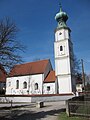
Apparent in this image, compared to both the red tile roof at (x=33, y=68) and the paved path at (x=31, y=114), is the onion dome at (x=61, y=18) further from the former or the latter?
the paved path at (x=31, y=114)

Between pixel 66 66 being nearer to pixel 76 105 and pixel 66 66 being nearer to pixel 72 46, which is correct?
pixel 72 46

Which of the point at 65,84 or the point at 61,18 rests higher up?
the point at 61,18

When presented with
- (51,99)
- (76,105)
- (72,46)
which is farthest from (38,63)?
(76,105)

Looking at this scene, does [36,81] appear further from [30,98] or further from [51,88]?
[30,98]

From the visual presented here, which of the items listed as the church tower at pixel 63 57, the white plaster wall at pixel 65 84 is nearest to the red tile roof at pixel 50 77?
the church tower at pixel 63 57

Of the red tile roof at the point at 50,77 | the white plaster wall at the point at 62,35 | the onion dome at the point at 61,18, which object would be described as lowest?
the red tile roof at the point at 50,77

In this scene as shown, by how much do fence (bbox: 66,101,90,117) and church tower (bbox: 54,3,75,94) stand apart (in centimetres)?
2418

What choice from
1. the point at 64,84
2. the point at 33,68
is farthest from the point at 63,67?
the point at 33,68

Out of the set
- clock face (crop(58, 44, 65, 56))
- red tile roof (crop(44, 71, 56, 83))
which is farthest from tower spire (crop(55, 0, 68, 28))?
red tile roof (crop(44, 71, 56, 83))

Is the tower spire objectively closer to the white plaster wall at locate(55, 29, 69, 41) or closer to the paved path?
the white plaster wall at locate(55, 29, 69, 41)

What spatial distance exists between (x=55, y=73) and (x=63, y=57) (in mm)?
4315

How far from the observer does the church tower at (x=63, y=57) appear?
38.4 metres

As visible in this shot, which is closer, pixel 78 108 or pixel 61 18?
pixel 78 108

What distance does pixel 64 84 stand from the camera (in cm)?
3850
